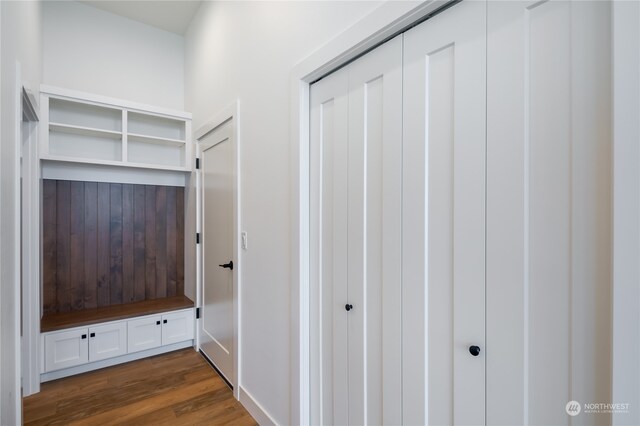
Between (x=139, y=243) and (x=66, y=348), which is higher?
(x=139, y=243)

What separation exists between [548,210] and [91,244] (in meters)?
3.55

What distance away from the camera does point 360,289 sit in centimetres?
132

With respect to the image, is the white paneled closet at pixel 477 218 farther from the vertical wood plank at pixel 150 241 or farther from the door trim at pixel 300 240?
the vertical wood plank at pixel 150 241

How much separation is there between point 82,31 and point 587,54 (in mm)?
3842

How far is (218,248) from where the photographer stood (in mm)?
2619

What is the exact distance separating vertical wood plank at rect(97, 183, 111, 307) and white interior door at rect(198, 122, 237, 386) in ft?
3.19

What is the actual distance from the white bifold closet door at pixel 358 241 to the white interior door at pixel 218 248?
1013 millimetres

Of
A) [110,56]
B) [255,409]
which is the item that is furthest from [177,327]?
[110,56]

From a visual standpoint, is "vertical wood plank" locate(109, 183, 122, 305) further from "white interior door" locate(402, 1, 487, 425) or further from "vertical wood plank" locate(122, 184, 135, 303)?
"white interior door" locate(402, 1, 487, 425)

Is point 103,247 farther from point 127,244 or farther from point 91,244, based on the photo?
point 127,244

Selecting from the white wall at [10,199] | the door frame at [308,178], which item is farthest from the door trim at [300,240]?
the white wall at [10,199]

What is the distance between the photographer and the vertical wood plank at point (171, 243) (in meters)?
3.35

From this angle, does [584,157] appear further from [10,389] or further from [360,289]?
[10,389]

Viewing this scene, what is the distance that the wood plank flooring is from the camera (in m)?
2.00
